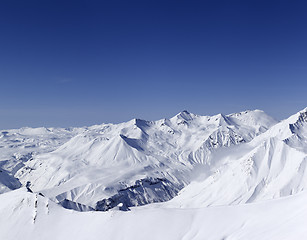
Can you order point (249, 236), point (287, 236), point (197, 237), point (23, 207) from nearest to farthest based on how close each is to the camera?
point (287, 236), point (249, 236), point (197, 237), point (23, 207)

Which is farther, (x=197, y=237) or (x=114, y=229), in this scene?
(x=114, y=229)

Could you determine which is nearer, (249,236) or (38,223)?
(249,236)

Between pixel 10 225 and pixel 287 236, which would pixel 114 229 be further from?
pixel 287 236

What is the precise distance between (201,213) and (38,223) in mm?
54239

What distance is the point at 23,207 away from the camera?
102 metres

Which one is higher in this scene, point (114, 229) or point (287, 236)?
point (287, 236)

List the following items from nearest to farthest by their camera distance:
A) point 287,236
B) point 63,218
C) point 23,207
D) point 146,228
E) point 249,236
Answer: point 287,236, point 249,236, point 146,228, point 63,218, point 23,207

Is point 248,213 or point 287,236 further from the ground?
point 287,236

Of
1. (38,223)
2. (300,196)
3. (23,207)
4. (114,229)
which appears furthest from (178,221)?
(23,207)

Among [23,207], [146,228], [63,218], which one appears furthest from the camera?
[23,207]

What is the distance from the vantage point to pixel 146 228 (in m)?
82.6

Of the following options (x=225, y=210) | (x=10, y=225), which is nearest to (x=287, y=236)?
(x=225, y=210)

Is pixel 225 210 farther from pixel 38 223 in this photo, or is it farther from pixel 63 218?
pixel 38 223

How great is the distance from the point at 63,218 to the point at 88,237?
49.2ft
